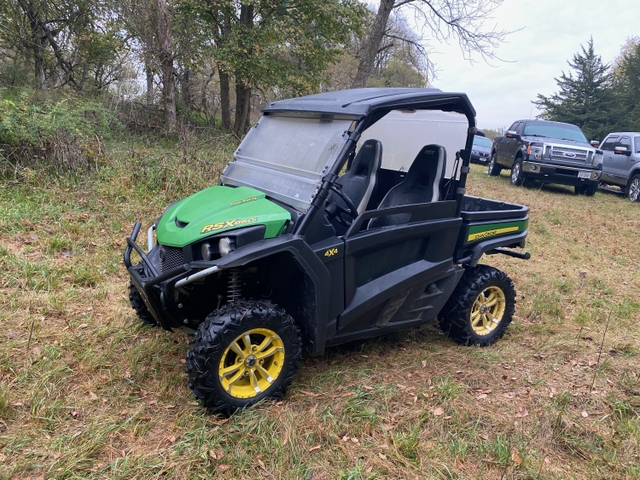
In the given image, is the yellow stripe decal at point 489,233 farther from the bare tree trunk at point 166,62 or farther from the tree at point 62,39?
the tree at point 62,39

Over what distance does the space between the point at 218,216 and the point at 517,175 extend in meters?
11.8

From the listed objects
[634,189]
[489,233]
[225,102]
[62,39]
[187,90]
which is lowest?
[634,189]

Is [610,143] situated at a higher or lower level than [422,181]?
higher

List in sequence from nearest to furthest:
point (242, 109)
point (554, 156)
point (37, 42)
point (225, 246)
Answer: point (225, 246)
point (554, 156)
point (37, 42)
point (242, 109)

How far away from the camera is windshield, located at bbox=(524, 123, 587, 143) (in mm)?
13211

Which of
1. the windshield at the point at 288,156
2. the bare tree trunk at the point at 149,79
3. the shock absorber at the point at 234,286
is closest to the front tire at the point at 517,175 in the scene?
the bare tree trunk at the point at 149,79

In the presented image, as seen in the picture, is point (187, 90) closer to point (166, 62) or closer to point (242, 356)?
point (166, 62)

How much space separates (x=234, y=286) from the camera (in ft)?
10.7

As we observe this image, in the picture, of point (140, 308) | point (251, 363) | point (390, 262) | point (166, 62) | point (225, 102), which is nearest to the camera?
point (251, 363)

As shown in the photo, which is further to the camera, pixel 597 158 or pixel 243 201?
pixel 597 158

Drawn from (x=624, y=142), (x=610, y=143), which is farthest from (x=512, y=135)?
(x=610, y=143)

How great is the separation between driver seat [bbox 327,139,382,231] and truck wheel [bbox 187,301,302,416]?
139cm

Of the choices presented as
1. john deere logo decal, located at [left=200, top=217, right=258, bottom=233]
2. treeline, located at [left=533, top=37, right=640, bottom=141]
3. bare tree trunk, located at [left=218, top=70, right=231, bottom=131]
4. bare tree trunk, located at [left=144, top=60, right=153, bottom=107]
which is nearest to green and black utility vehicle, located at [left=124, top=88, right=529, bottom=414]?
john deere logo decal, located at [left=200, top=217, right=258, bottom=233]

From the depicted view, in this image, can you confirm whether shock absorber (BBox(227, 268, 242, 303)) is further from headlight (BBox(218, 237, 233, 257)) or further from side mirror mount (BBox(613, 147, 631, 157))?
side mirror mount (BBox(613, 147, 631, 157))
